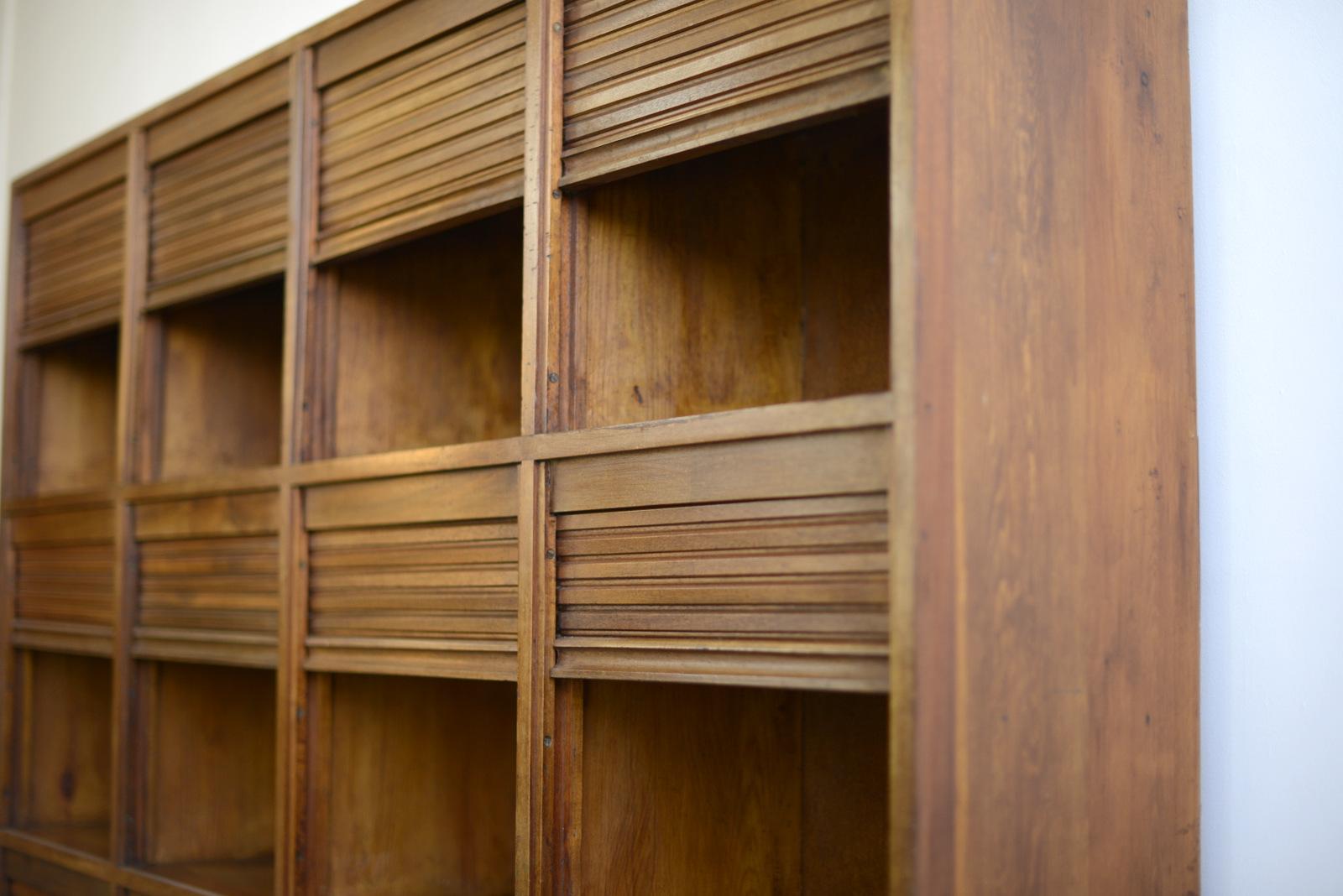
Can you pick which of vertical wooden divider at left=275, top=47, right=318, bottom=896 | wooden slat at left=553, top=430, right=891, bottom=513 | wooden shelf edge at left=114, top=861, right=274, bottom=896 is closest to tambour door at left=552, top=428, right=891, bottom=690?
wooden slat at left=553, top=430, right=891, bottom=513

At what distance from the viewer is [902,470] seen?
1.66 metres

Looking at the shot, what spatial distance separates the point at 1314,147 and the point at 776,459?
941 mm

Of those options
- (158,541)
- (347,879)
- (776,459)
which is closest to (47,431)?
(158,541)

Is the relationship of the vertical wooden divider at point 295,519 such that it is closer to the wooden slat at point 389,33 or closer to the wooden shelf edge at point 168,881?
the wooden slat at point 389,33

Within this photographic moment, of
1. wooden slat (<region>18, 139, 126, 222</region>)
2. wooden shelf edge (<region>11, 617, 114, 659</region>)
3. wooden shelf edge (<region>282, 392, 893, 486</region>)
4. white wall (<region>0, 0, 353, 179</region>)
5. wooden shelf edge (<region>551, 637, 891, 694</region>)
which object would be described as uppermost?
white wall (<region>0, 0, 353, 179</region>)

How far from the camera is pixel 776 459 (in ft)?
6.07

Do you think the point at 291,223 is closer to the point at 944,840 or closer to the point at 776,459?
the point at 776,459

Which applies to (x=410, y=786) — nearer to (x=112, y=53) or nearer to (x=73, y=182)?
(x=73, y=182)

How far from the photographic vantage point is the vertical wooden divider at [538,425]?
215 centimetres

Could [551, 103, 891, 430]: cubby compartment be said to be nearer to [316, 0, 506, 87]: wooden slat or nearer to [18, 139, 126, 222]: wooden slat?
[316, 0, 506, 87]: wooden slat

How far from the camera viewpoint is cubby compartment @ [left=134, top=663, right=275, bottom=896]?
10.4 ft

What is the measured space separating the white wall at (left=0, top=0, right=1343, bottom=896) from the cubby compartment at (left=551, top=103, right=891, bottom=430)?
60 cm

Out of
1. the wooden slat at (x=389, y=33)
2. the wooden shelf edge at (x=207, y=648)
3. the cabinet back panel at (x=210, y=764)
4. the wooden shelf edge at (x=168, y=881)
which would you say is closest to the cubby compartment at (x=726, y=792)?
the wooden shelf edge at (x=207, y=648)

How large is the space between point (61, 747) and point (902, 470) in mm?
2966
